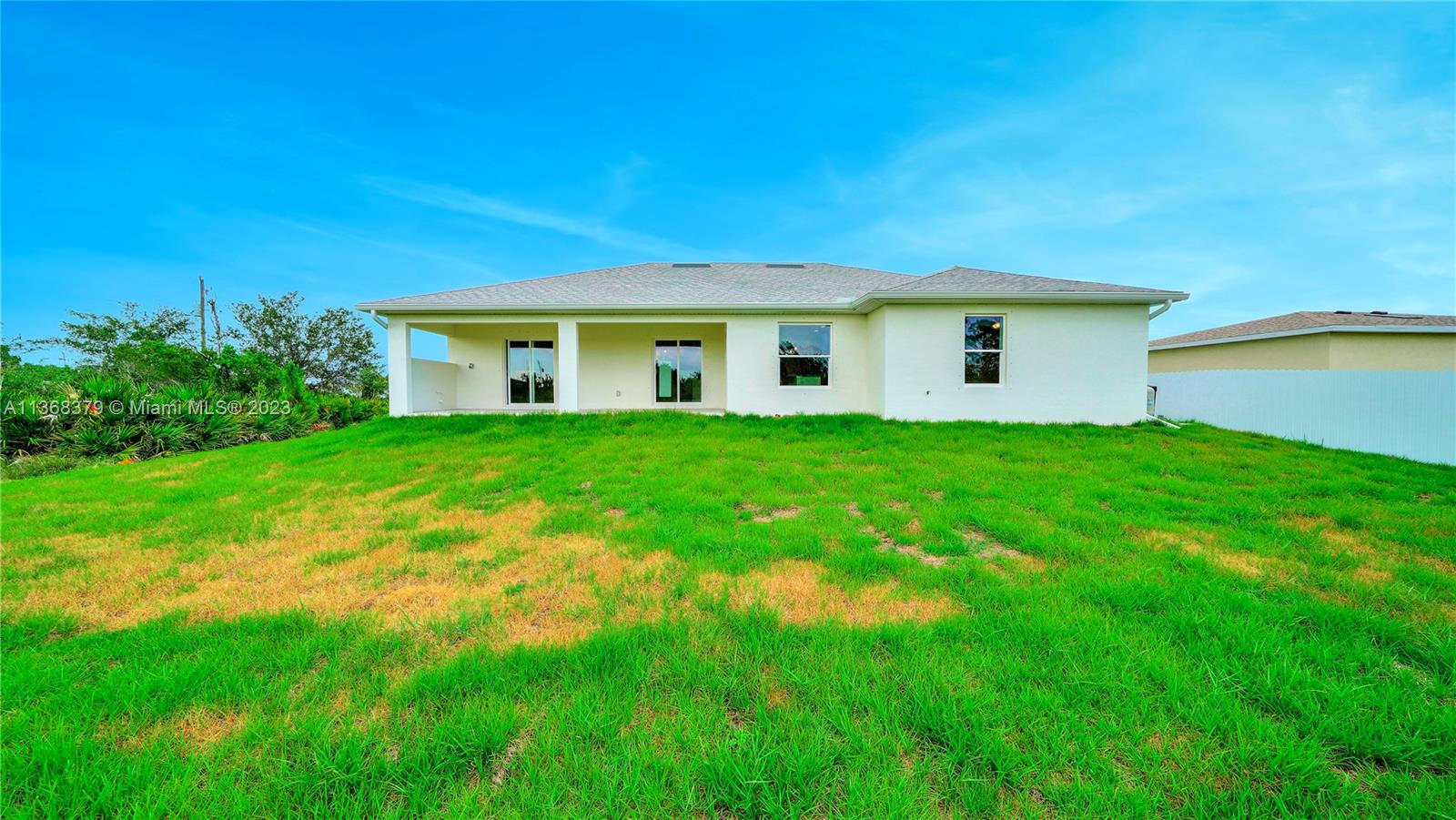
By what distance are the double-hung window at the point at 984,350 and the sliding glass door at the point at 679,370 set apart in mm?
6968

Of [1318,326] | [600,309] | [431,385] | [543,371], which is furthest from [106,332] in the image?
[1318,326]

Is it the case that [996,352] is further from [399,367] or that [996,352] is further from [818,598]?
[399,367]

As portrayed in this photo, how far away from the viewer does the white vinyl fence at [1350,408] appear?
8.36 m

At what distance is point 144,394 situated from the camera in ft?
36.0

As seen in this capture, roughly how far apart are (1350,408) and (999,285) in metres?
6.96

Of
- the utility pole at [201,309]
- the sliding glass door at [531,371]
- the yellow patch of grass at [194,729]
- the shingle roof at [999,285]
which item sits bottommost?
the yellow patch of grass at [194,729]

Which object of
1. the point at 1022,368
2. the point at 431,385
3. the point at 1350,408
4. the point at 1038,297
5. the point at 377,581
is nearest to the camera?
the point at 377,581

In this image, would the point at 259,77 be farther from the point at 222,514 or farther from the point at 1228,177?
the point at 1228,177

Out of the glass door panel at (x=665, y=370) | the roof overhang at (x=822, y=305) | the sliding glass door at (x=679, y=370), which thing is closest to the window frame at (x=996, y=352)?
the roof overhang at (x=822, y=305)

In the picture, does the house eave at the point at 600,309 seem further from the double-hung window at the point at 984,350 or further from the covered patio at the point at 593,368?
the double-hung window at the point at 984,350

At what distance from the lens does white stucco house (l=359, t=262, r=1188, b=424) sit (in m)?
10.2

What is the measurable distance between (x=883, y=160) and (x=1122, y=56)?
6.75 meters

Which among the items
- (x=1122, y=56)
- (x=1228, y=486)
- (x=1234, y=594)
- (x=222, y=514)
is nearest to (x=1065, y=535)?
(x=1234, y=594)

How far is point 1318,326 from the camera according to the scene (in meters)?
11.6
